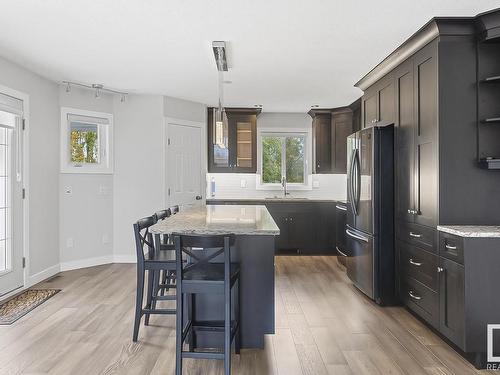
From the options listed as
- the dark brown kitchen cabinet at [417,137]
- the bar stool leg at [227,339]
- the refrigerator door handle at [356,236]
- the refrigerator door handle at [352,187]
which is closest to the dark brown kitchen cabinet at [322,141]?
the refrigerator door handle at [352,187]

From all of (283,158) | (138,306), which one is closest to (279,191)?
(283,158)

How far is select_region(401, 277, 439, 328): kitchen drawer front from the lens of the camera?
3.02 meters

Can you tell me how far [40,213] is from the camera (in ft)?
15.5

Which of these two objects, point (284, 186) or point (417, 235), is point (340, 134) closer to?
point (284, 186)

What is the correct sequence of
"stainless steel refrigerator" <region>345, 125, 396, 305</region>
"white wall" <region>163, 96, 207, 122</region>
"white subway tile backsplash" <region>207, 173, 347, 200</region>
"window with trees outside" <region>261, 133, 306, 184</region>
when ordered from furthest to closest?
"window with trees outside" <region>261, 133, 306, 184</region>, "white subway tile backsplash" <region>207, 173, 347, 200</region>, "white wall" <region>163, 96, 207, 122</region>, "stainless steel refrigerator" <region>345, 125, 396, 305</region>

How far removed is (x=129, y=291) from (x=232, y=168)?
3.03m

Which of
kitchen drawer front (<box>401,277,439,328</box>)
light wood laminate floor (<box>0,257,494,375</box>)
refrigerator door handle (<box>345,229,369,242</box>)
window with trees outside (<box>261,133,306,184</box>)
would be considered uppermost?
window with trees outside (<box>261,133,306,184</box>)

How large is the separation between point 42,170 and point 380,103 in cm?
415

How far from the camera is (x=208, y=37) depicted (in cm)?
342

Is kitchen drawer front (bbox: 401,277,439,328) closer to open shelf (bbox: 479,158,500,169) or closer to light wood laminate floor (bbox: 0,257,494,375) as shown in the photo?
light wood laminate floor (bbox: 0,257,494,375)

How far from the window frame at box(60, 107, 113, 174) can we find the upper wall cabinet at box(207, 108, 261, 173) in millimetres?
1694

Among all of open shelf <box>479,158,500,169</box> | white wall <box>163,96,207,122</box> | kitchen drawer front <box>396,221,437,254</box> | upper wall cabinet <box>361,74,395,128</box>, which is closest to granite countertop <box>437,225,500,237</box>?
kitchen drawer front <box>396,221,437,254</box>

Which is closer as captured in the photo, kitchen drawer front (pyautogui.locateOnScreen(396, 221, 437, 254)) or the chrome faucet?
kitchen drawer front (pyautogui.locateOnScreen(396, 221, 437, 254))

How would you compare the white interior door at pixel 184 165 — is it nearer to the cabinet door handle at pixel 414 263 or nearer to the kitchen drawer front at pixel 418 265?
the kitchen drawer front at pixel 418 265
